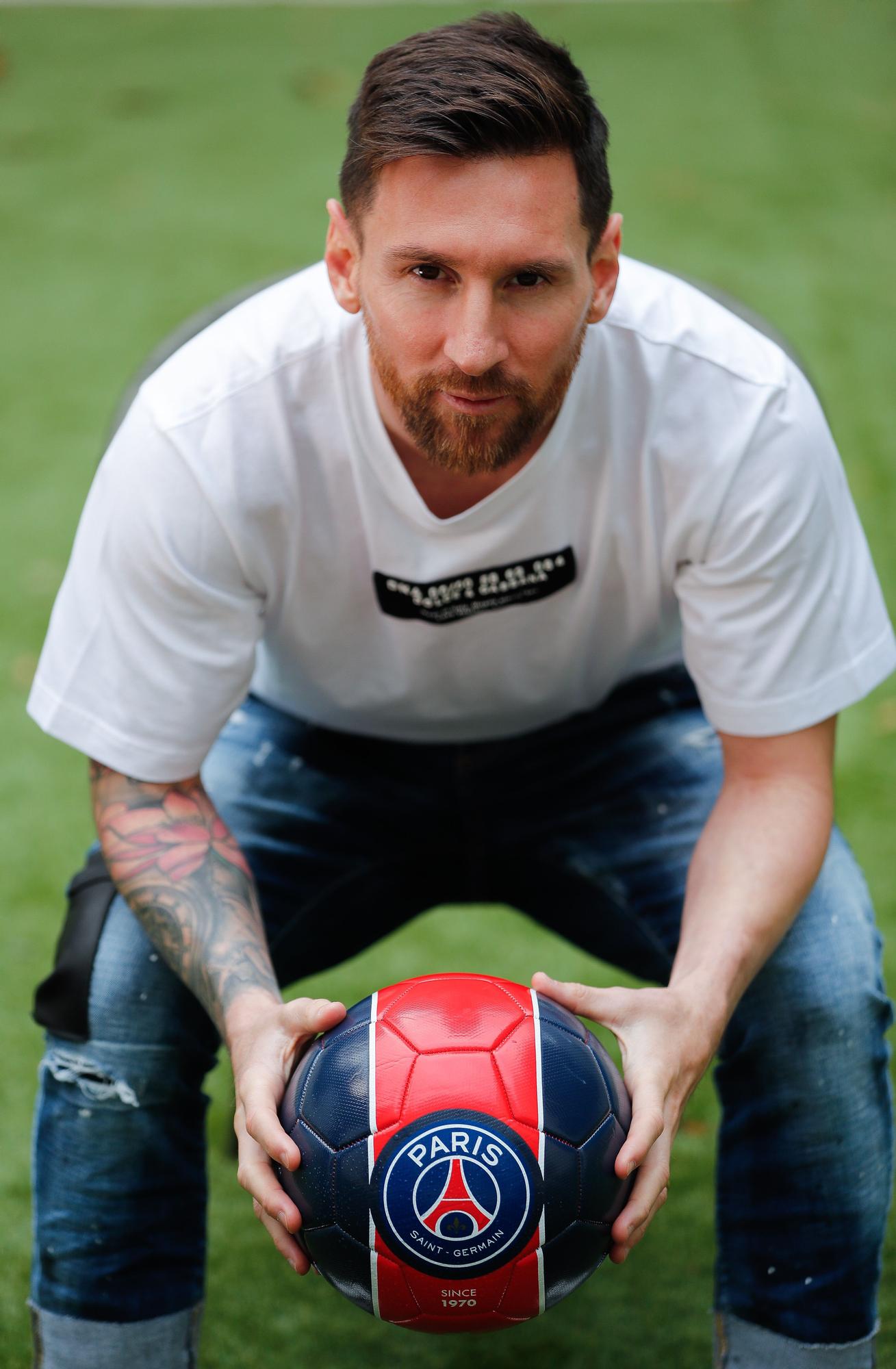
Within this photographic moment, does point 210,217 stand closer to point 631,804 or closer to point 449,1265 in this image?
point 631,804

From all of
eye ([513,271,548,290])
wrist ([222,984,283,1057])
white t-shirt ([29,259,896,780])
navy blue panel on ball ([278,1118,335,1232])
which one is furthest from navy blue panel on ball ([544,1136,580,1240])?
eye ([513,271,548,290])

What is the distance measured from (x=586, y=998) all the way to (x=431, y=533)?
686 millimetres

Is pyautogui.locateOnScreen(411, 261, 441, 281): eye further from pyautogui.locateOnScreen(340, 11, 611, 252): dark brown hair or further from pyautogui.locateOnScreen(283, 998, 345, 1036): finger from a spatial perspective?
pyautogui.locateOnScreen(283, 998, 345, 1036): finger

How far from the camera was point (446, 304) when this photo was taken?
1821 millimetres

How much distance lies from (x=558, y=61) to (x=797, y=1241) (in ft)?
4.99

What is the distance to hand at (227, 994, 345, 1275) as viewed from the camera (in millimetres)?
1659

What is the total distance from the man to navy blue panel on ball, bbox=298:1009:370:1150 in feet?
0.14

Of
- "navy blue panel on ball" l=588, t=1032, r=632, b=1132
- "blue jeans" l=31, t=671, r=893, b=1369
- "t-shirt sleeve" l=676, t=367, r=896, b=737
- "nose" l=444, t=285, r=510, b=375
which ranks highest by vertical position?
"nose" l=444, t=285, r=510, b=375

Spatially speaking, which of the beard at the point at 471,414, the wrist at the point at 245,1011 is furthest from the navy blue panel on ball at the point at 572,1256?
the beard at the point at 471,414

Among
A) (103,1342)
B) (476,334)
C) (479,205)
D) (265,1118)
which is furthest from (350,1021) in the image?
(479,205)

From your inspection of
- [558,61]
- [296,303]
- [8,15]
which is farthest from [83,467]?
[8,15]

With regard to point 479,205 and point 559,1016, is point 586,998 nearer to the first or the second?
point 559,1016

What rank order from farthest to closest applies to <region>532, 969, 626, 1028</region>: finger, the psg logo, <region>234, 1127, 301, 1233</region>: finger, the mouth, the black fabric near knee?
the black fabric near knee < the mouth < <region>532, 969, 626, 1028</region>: finger < <region>234, 1127, 301, 1233</region>: finger < the psg logo

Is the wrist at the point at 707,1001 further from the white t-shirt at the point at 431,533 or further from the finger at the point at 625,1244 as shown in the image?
the white t-shirt at the point at 431,533
